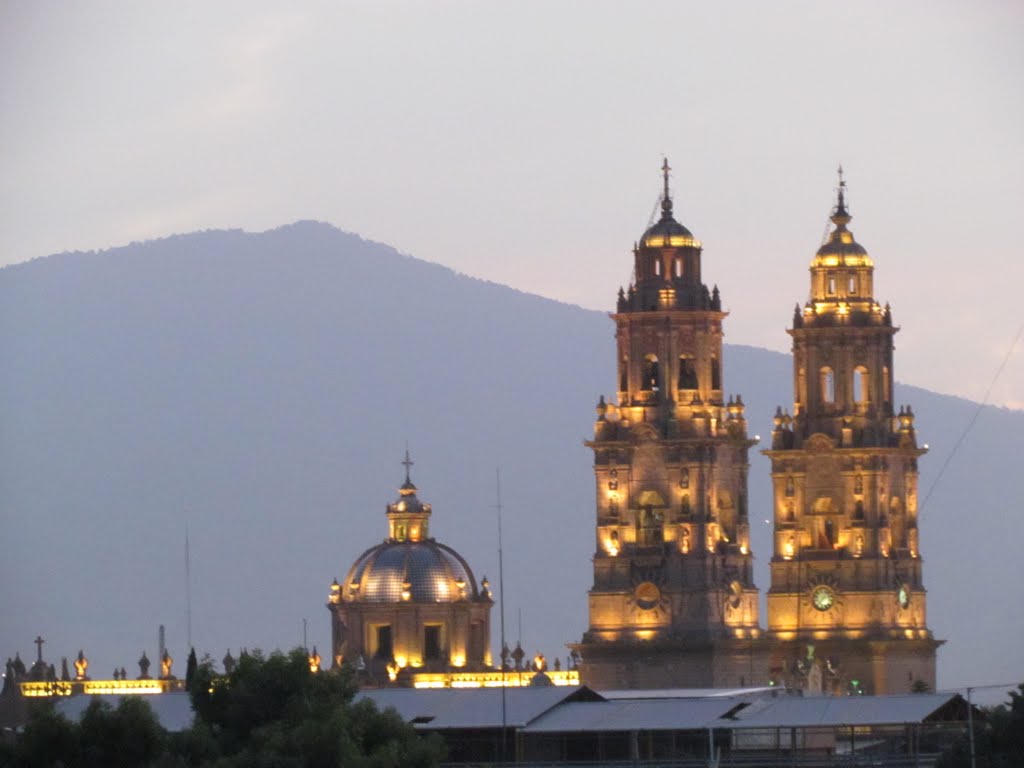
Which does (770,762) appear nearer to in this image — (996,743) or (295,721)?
(996,743)

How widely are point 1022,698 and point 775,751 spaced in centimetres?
997

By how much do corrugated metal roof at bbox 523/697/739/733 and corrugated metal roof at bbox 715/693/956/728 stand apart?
127 centimetres

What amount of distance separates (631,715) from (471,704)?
253 inches

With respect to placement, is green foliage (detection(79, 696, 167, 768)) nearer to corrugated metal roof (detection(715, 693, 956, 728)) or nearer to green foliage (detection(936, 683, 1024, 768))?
corrugated metal roof (detection(715, 693, 956, 728))

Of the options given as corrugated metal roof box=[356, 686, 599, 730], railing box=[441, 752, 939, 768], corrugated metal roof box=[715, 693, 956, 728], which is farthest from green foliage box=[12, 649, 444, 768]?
corrugated metal roof box=[715, 693, 956, 728]

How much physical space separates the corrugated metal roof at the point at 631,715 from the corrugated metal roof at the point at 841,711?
1274 millimetres

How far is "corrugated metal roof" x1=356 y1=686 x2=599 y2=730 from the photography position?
613ft

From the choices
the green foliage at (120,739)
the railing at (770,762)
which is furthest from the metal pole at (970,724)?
the green foliage at (120,739)

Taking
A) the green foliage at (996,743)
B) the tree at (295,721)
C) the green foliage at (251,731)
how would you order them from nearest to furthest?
the tree at (295,721)
the green foliage at (251,731)
the green foliage at (996,743)

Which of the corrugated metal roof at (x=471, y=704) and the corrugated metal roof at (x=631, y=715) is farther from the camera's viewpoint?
the corrugated metal roof at (x=471, y=704)

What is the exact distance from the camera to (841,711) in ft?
606

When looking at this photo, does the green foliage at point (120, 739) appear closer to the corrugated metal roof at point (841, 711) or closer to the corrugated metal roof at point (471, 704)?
the corrugated metal roof at point (471, 704)

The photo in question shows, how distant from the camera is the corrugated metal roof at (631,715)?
184 meters

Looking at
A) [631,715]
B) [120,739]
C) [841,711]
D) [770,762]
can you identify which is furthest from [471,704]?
[120,739]
